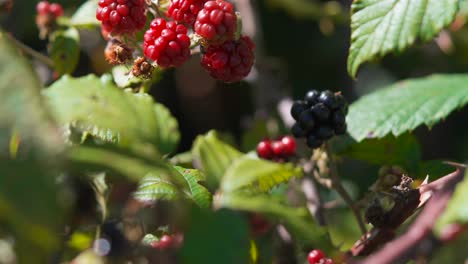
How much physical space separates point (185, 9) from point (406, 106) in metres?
0.77

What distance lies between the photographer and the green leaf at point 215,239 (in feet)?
2.91

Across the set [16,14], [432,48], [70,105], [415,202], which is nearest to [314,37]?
[432,48]

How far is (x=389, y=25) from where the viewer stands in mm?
1566

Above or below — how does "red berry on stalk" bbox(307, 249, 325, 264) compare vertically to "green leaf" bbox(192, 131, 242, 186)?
below

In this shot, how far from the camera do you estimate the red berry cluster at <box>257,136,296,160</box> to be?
189 cm

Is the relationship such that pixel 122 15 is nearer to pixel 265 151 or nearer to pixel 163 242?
pixel 163 242

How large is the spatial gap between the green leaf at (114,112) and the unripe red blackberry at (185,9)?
32cm

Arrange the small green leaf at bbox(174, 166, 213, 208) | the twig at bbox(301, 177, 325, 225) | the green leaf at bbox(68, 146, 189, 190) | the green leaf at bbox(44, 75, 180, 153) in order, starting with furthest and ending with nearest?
the twig at bbox(301, 177, 325, 225), the small green leaf at bbox(174, 166, 213, 208), the green leaf at bbox(44, 75, 180, 153), the green leaf at bbox(68, 146, 189, 190)

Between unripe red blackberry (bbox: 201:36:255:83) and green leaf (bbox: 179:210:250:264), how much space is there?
1.84 ft

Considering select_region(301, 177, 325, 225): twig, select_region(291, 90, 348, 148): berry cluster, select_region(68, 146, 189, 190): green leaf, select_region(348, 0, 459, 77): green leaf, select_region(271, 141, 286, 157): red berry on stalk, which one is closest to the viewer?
select_region(68, 146, 189, 190): green leaf

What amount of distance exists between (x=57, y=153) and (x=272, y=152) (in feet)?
3.86

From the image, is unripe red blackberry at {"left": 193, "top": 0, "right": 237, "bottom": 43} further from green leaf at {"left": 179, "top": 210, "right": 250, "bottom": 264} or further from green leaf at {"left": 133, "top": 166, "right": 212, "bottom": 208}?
green leaf at {"left": 179, "top": 210, "right": 250, "bottom": 264}

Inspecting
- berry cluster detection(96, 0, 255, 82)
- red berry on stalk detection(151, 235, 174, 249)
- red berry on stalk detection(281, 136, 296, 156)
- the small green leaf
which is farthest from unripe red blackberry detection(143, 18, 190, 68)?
red berry on stalk detection(281, 136, 296, 156)

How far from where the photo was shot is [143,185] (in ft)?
4.18
